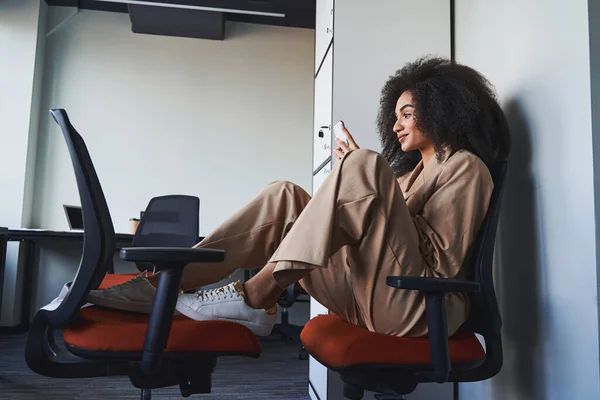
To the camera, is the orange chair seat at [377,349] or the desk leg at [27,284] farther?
the desk leg at [27,284]

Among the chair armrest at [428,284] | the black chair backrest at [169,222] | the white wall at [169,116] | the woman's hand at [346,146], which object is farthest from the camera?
the white wall at [169,116]

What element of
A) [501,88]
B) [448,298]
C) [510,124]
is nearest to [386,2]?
[501,88]

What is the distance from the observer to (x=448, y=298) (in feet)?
3.83

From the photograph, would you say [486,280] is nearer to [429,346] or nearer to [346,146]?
[429,346]

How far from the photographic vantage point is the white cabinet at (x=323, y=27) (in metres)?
2.15

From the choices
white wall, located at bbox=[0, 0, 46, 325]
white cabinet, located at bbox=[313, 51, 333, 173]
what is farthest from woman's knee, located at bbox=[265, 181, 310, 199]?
white wall, located at bbox=[0, 0, 46, 325]

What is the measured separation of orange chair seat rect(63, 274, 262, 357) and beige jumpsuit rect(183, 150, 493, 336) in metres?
0.16

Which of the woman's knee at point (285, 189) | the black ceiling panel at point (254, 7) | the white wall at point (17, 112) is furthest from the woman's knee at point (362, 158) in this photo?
the white wall at point (17, 112)

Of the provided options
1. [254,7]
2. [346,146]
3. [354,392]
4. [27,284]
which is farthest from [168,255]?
[27,284]

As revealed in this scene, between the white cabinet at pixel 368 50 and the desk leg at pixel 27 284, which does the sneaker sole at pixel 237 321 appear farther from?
the desk leg at pixel 27 284

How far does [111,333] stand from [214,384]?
5.49 ft

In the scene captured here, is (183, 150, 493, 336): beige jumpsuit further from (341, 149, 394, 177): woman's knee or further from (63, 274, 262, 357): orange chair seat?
(63, 274, 262, 357): orange chair seat

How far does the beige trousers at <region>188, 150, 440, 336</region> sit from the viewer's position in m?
1.02

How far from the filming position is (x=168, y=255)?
0.85m
